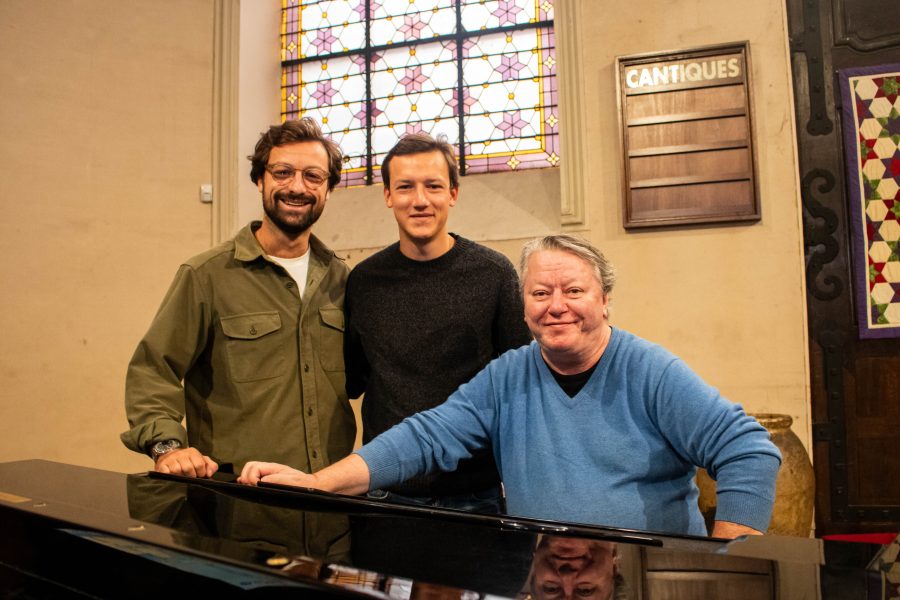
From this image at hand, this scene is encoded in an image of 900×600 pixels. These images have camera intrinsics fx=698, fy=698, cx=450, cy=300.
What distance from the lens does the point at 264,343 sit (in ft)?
6.83

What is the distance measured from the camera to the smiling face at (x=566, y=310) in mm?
1581

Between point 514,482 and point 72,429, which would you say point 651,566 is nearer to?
point 514,482

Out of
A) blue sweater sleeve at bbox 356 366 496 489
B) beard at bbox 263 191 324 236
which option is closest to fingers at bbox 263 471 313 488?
blue sweater sleeve at bbox 356 366 496 489

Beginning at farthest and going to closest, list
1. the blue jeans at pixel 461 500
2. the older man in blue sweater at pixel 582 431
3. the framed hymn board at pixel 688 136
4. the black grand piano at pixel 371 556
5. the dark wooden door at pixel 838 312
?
1. the framed hymn board at pixel 688 136
2. the dark wooden door at pixel 838 312
3. the blue jeans at pixel 461 500
4. the older man in blue sweater at pixel 582 431
5. the black grand piano at pixel 371 556

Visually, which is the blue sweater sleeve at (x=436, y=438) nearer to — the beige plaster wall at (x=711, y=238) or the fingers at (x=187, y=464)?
the fingers at (x=187, y=464)

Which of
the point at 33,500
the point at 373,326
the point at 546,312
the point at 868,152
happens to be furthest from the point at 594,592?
the point at 868,152

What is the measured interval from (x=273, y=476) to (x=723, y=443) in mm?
981

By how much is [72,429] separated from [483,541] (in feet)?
14.7

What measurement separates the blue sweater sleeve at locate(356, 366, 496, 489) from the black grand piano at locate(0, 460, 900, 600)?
227 millimetres

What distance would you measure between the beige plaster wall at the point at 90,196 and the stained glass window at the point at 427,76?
0.87 metres

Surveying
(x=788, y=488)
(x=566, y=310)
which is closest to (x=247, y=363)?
(x=566, y=310)

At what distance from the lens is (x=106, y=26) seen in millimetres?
5027

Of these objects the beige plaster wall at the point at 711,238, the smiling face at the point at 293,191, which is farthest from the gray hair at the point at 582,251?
the beige plaster wall at the point at 711,238

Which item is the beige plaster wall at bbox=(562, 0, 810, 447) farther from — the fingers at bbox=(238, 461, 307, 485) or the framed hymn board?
the fingers at bbox=(238, 461, 307, 485)
